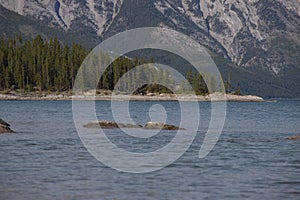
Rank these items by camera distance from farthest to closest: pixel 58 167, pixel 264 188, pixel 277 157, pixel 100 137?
pixel 100 137, pixel 277 157, pixel 58 167, pixel 264 188

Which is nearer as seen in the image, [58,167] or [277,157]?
[58,167]

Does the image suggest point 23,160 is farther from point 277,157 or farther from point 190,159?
point 277,157

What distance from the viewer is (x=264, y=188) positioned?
31.4 metres

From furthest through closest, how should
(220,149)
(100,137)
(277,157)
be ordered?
(100,137), (220,149), (277,157)

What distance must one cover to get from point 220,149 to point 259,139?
12185 millimetres

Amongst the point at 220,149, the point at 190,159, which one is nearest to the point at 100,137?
the point at 220,149

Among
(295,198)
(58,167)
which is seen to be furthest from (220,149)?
(295,198)

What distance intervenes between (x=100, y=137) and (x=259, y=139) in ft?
50.0

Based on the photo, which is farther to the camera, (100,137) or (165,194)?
(100,137)

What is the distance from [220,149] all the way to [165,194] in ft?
66.5

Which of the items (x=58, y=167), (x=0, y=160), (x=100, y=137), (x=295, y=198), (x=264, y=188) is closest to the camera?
(x=295, y=198)

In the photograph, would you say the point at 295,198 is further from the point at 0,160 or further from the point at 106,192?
the point at 0,160

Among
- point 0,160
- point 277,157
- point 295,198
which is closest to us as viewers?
point 295,198

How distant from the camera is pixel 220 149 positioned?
49.2m
